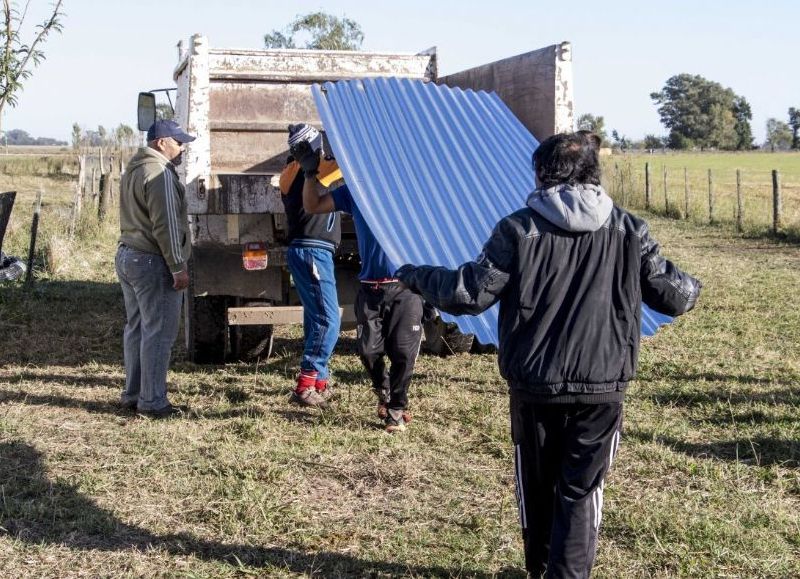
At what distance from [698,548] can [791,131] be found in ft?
457

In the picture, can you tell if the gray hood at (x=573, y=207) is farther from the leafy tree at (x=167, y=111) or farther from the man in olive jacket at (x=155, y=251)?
the leafy tree at (x=167, y=111)

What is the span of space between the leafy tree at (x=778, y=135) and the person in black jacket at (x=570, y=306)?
115m

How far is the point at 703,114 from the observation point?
396 ft

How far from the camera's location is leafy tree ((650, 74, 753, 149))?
381ft

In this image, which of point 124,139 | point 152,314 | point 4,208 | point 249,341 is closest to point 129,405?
point 152,314

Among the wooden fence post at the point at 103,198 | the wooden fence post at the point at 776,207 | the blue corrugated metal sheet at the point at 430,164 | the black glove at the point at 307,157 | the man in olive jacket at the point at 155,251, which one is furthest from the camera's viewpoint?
the wooden fence post at the point at 776,207

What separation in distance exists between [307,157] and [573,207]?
2643 millimetres

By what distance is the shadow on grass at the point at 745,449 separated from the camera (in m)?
5.40

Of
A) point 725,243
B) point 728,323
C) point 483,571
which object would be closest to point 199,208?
point 483,571

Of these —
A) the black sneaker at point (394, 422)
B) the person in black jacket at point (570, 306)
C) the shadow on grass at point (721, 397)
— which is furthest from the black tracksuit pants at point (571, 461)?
the shadow on grass at point (721, 397)

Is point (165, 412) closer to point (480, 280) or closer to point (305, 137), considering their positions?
point (305, 137)

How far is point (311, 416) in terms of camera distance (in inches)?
250

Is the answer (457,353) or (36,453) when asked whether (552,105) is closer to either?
(457,353)

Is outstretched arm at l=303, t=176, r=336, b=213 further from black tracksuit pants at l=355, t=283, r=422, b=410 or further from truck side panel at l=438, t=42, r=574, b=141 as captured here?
truck side panel at l=438, t=42, r=574, b=141
